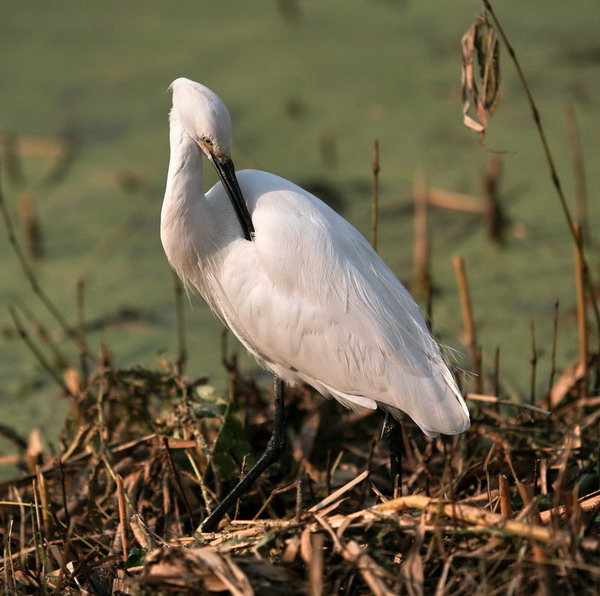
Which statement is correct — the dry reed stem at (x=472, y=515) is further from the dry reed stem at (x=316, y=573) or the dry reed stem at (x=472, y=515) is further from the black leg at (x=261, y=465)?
the black leg at (x=261, y=465)

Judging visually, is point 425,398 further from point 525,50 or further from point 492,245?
point 525,50

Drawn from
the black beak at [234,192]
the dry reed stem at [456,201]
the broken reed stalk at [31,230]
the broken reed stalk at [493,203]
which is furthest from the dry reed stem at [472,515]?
the broken reed stalk at [31,230]

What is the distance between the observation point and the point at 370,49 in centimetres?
546

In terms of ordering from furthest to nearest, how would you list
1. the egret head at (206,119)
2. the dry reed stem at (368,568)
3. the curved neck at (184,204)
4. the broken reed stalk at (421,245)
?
the broken reed stalk at (421,245), the curved neck at (184,204), the egret head at (206,119), the dry reed stem at (368,568)

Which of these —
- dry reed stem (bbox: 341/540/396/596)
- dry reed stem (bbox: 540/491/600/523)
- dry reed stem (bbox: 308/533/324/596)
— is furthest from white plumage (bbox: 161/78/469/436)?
dry reed stem (bbox: 308/533/324/596)

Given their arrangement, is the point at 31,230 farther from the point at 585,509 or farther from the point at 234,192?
the point at 585,509

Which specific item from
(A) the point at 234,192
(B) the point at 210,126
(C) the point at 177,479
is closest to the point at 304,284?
(A) the point at 234,192

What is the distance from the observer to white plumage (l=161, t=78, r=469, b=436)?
2213 millimetres

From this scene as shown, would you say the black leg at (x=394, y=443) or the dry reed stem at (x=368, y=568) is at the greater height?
the dry reed stem at (x=368, y=568)

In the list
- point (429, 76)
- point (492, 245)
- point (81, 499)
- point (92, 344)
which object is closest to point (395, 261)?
point (492, 245)

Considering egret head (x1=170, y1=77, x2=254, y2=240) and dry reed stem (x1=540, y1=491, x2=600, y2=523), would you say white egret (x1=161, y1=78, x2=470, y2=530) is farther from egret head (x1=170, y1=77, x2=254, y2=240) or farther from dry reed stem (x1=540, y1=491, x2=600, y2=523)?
dry reed stem (x1=540, y1=491, x2=600, y2=523)

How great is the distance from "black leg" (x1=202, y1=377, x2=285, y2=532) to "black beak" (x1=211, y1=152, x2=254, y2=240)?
1.50 ft

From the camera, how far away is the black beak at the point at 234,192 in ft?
7.27

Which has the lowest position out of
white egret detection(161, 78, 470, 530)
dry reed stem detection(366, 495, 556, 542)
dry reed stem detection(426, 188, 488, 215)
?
dry reed stem detection(366, 495, 556, 542)
